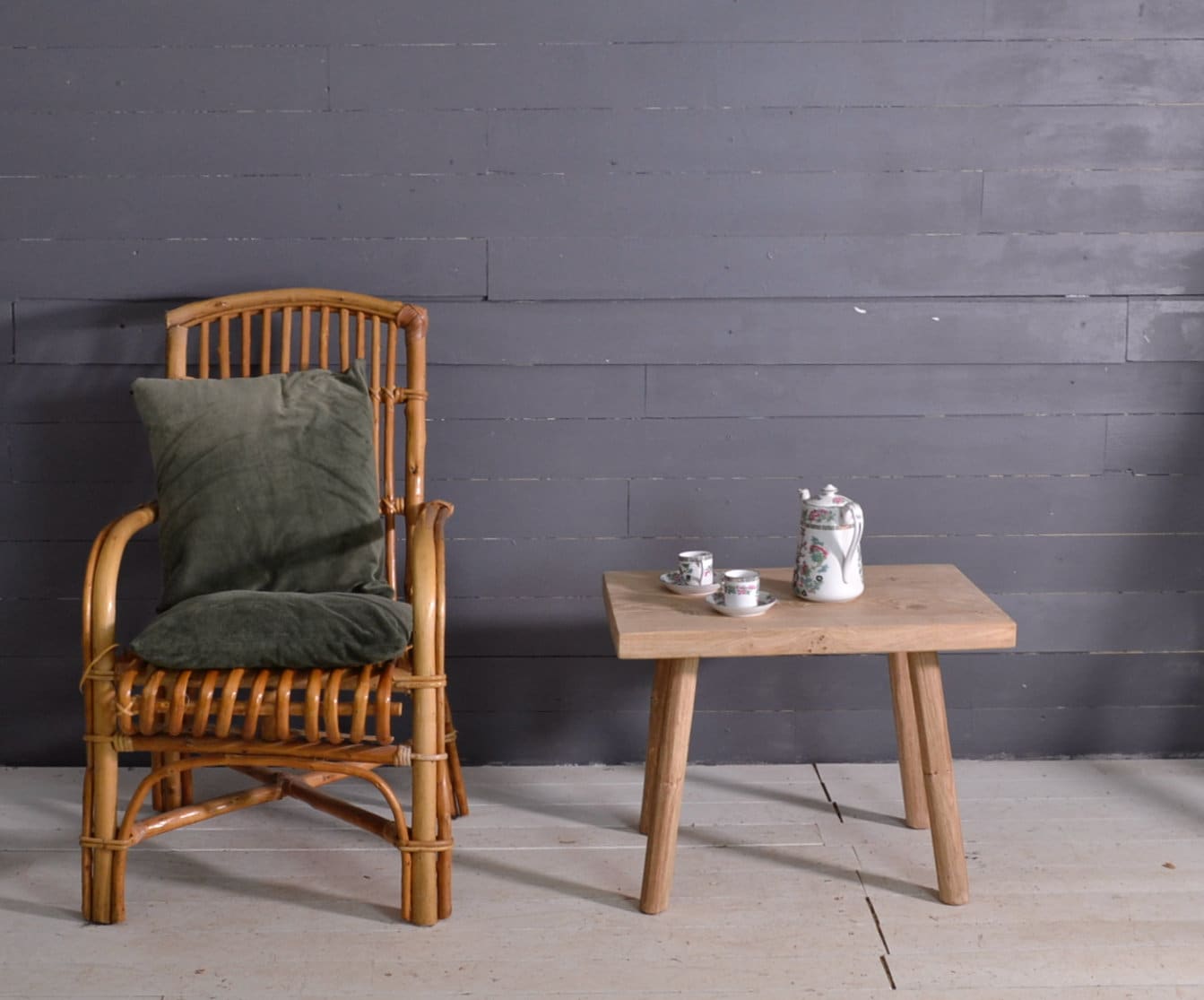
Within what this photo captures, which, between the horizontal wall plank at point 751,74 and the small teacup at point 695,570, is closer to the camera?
the small teacup at point 695,570

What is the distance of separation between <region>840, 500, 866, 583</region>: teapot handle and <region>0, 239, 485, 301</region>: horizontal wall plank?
0.86 m

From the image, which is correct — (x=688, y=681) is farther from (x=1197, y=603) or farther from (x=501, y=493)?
(x=1197, y=603)

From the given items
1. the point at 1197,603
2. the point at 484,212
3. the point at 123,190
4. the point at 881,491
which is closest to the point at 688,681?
the point at 881,491

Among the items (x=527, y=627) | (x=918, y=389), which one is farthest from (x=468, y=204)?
(x=918, y=389)

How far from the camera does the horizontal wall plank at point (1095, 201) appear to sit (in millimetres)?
2434

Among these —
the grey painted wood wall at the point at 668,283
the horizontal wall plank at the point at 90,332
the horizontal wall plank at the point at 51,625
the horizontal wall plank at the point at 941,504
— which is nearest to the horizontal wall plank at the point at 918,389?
the grey painted wood wall at the point at 668,283

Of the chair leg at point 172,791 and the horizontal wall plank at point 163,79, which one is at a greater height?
the horizontal wall plank at point 163,79

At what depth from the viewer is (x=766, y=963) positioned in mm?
1844

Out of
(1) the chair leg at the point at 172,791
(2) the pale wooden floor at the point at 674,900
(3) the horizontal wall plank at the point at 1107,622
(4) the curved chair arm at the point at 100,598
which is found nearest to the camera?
(2) the pale wooden floor at the point at 674,900

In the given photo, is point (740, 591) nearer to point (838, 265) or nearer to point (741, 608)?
point (741, 608)

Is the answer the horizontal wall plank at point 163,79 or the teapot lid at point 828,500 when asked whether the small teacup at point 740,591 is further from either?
the horizontal wall plank at point 163,79

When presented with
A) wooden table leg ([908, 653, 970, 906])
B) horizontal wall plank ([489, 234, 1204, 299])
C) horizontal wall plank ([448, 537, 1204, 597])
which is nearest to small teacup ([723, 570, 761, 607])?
wooden table leg ([908, 653, 970, 906])

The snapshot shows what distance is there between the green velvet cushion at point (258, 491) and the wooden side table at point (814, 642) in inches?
18.2

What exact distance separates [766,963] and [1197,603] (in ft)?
4.25
